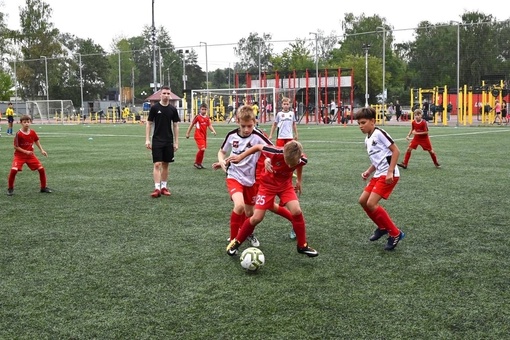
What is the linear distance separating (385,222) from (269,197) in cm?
134

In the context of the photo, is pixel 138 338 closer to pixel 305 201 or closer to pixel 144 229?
pixel 144 229

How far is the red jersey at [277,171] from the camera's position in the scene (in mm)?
5559

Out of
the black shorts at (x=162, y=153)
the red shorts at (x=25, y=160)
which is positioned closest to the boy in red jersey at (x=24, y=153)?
the red shorts at (x=25, y=160)

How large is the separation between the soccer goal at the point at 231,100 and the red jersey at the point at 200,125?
23.2 meters

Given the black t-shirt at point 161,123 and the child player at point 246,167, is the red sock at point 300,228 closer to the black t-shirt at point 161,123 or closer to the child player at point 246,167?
the child player at point 246,167

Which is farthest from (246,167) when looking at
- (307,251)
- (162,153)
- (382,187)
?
(162,153)

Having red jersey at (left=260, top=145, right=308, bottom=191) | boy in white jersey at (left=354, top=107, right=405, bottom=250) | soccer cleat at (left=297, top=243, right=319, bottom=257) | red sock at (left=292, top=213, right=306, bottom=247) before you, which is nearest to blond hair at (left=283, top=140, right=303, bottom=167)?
red jersey at (left=260, top=145, right=308, bottom=191)

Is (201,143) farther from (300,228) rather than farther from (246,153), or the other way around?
(300,228)

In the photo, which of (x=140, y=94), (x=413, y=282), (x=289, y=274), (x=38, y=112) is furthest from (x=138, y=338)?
(x=140, y=94)

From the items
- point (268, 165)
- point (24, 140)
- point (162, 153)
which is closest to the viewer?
point (268, 165)

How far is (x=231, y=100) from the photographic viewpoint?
42000 millimetres

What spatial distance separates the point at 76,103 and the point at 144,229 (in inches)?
3017

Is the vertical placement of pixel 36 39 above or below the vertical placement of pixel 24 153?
above

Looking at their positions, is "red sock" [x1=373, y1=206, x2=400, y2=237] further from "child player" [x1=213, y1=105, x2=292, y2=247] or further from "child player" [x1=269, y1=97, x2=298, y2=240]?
"child player" [x1=269, y1=97, x2=298, y2=240]
